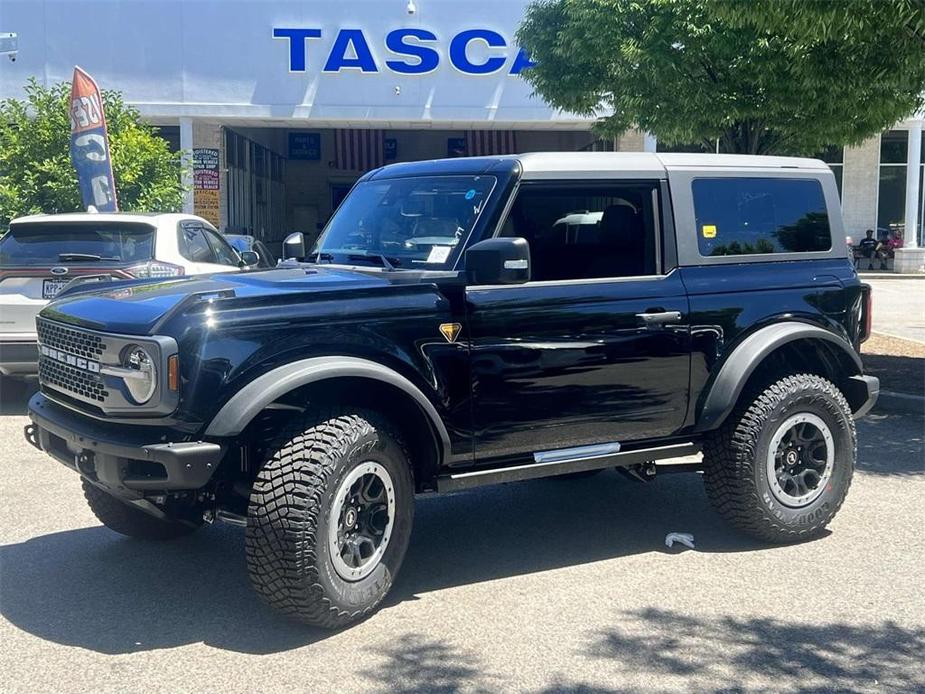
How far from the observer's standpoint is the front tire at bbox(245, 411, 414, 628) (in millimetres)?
4164

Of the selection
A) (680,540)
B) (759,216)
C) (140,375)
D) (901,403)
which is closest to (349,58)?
(901,403)

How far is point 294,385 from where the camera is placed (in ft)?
13.6

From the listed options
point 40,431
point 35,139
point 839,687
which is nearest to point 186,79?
point 35,139

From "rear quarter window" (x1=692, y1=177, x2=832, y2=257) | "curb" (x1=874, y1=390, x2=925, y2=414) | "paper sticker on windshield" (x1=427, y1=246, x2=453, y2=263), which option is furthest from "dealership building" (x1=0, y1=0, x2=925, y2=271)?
"paper sticker on windshield" (x1=427, y1=246, x2=453, y2=263)

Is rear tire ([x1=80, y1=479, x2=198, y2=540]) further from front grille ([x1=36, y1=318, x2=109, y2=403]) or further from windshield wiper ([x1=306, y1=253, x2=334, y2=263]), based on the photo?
windshield wiper ([x1=306, y1=253, x2=334, y2=263])

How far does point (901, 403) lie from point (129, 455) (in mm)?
7631

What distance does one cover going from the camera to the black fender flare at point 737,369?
17.4ft

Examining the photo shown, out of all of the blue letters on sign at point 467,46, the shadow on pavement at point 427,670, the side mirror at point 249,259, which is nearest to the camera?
the shadow on pavement at point 427,670

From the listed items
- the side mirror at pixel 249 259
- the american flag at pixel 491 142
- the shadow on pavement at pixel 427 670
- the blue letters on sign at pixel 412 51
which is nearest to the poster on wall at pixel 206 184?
the blue letters on sign at pixel 412 51

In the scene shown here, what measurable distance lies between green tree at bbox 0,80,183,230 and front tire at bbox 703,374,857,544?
1192 centimetres

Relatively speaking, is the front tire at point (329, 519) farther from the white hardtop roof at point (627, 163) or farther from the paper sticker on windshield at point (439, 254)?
the white hardtop roof at point (627, 163)

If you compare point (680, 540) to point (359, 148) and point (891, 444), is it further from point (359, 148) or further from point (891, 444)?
point (359, 148)

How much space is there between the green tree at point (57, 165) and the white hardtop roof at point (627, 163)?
1126cm

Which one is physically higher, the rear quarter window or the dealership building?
the dealership building
